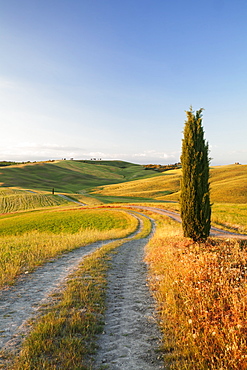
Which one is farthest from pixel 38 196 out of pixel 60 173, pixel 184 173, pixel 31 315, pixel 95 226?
pixel 60 173

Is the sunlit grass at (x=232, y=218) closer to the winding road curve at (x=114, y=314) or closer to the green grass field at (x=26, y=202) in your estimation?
the winding road curve at (x=114, y=314)

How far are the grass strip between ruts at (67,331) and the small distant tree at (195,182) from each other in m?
8.96

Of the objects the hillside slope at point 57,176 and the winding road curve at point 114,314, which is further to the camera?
the hillside slope at point 57,176

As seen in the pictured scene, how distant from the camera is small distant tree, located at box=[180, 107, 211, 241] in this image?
15711 mm

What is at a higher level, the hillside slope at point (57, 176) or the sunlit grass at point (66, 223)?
the hillside slope at point (57, 176)

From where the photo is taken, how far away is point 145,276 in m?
10.5

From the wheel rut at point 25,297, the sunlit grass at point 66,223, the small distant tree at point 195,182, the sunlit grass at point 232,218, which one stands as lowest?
the sunlit grass at point 66,223

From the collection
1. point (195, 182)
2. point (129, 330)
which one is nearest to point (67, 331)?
point (129, 330)

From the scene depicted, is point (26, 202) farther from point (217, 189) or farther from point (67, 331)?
point (67, 331)

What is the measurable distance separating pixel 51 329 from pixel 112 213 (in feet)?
128

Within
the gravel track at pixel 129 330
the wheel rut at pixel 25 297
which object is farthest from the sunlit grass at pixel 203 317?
the wheel rut at pixel 25 297

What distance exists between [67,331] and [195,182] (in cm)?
1284

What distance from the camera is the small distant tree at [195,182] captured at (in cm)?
1571

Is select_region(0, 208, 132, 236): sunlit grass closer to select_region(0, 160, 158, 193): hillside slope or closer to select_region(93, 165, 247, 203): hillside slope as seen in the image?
select_region(93, 165, 247, 203): hillside slope
